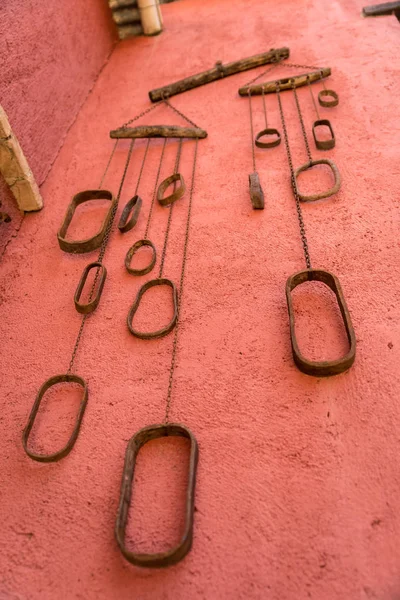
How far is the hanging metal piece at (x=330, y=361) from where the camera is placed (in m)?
2.24

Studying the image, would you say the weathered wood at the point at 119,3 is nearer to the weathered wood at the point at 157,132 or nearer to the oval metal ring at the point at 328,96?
the weathered wood at the point at 157,132

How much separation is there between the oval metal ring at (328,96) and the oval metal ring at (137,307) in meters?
2.45

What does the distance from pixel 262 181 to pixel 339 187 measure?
63 centimetres

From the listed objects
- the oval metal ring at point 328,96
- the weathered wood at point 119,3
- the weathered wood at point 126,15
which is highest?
the weathered wood at point 119,3

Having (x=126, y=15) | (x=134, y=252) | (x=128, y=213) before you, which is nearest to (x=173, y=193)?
(x=128, y=213)

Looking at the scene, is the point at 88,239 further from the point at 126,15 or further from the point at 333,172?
the point at 126,15

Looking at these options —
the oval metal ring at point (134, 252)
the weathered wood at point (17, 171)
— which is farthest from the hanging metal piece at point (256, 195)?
the weathered wood at point (17, 171)

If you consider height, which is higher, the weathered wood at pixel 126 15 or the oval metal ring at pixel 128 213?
the weathered wood at pixel 126 15

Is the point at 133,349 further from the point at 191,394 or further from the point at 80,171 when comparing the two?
the point at 80,171

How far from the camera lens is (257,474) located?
2.06 meters

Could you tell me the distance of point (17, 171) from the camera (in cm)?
367

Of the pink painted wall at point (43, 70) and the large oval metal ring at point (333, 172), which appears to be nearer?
the large oval metal ring at point (333, 172)

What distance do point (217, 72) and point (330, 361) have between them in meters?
4.08

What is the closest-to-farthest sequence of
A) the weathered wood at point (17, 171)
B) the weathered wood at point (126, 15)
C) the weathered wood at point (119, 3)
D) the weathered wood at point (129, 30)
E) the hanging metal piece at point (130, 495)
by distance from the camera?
the hanging metal piece at point (130, 495), the weathered wood at point (17, 171), the weathered wood at point (119, 3), the weathered wood at point (126, 15), the weathered wood at point (129, 30)
